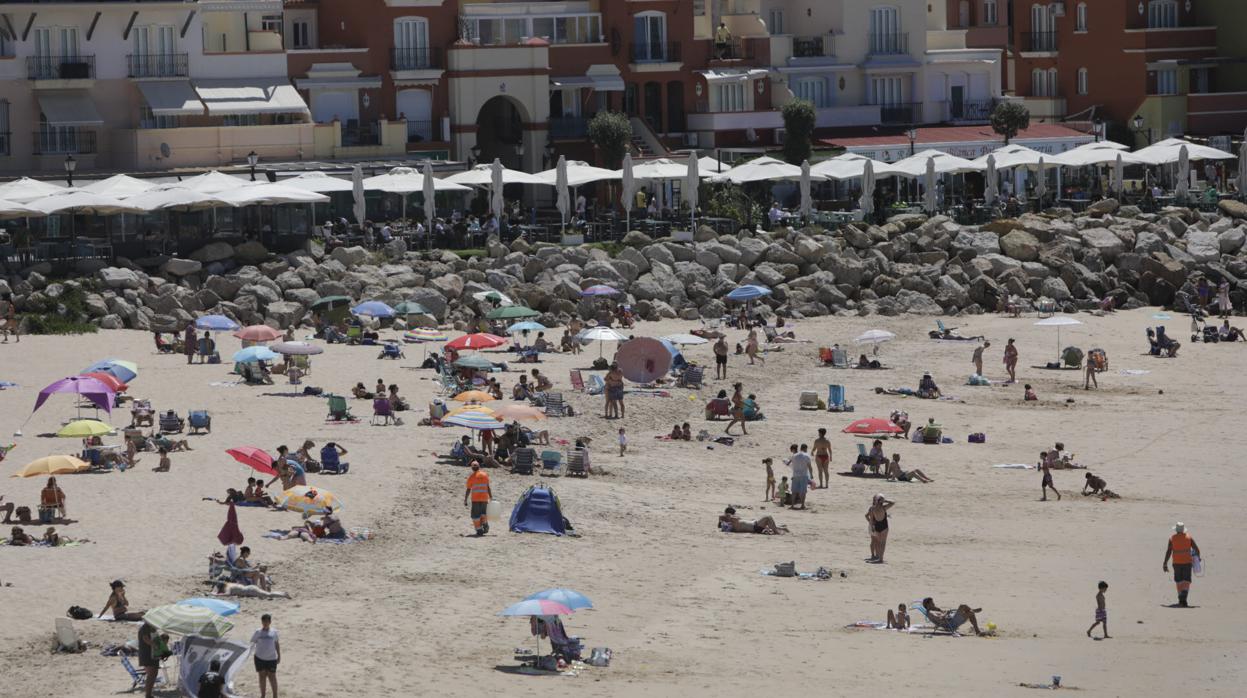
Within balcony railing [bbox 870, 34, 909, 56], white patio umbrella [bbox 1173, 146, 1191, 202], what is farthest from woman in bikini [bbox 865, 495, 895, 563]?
balcony railing [bbox 870, 34, 909, 56]

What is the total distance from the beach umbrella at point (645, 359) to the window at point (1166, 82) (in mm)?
39979

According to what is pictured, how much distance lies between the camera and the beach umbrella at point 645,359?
4228 cm

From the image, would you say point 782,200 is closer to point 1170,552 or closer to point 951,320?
point 951,320

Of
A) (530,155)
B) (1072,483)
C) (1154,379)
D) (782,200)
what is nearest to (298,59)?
(530,155)

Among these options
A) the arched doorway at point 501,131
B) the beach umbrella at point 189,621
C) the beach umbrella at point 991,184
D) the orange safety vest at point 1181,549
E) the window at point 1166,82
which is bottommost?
the orange safety vest at point 1181,549

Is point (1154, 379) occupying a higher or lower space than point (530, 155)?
lower

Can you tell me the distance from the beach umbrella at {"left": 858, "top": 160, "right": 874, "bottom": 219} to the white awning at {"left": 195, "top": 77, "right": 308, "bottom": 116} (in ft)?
50.0

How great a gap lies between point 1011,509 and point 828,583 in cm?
637

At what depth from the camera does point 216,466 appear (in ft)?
111

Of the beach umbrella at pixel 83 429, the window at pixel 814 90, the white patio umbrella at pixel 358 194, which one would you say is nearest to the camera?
the beach umbrella at pixel 83 429

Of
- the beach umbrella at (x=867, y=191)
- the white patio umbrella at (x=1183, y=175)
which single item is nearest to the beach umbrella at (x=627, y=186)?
the beach umbrella at (x=867, y=191)

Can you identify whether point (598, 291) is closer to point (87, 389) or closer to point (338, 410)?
point (338, 410)

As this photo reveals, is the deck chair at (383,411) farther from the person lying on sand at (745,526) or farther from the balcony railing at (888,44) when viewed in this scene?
the balcony railing at (888,44)

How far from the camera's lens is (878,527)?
98.7 ft
